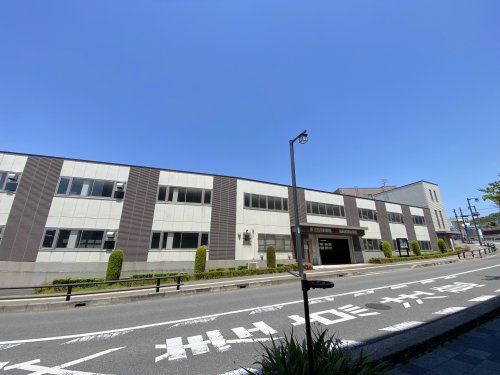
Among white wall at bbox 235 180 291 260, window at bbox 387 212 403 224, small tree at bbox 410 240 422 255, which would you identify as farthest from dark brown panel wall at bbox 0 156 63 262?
small tree at bbox 410 240 422 255

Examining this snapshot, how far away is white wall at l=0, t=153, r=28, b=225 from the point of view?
719 inches

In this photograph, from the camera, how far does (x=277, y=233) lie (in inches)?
1011

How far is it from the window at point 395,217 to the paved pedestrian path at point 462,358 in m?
35.1

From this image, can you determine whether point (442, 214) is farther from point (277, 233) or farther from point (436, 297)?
point (436, 297)

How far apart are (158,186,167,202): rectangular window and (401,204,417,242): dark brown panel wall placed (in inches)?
1406

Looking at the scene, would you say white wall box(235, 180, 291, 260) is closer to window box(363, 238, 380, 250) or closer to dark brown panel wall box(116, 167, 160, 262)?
→ dark brown panel wall box(116, 167, 160, 262)

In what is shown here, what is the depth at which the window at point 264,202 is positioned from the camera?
25.8 m

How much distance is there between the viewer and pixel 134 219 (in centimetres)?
2084

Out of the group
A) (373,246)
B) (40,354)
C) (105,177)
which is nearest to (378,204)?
(373,246)

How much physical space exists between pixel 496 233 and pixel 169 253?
398 feet

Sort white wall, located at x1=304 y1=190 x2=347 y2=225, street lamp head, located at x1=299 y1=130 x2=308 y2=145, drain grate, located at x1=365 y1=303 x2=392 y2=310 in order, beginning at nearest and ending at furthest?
drain grate, located at x1=365 y1=303 x2=392 y2=310, street lamp head, located at x1=299 y1=130 x2=308 y2=145, white wall, located at x1=304 y1=190 x2=347 y2=225

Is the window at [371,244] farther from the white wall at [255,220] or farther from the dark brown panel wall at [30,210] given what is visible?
the dark brown panel wall at [30,210]

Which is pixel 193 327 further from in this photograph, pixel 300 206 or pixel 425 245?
pixel 425 245

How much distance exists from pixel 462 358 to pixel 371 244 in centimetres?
3110
